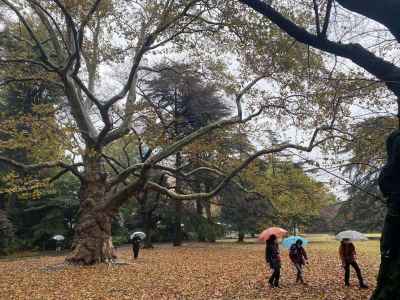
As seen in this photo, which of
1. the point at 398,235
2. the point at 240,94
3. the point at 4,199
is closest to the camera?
the point at 398,235

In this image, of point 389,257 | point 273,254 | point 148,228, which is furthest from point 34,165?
point 148,228

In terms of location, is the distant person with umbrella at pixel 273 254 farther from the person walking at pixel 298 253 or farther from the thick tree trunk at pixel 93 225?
the thick tree trunk at pixel 93 225

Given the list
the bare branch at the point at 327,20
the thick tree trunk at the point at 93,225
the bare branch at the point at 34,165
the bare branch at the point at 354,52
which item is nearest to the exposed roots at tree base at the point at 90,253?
the thick tree trunk at the point at 93,225

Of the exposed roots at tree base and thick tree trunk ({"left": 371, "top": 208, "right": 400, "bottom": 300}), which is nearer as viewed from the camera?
thick tree trunk ({"left": 371, "top": 208, "right": 400, "bottom": 300})

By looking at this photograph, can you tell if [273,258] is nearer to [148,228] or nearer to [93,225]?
[93,225]

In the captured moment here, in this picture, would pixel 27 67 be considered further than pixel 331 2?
Yes

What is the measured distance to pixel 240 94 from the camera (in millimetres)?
16719

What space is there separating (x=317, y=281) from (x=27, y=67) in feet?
50.6

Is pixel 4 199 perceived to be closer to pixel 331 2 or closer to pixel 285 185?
pixel 285 185

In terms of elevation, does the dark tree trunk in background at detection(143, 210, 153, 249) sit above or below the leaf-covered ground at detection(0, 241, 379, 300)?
above

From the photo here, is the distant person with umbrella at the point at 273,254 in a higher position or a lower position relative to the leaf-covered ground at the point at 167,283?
higher

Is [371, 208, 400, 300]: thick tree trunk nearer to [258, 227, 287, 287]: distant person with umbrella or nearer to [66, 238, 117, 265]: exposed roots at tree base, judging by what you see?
[258, 227, 287, 287]: distant person with umbrella

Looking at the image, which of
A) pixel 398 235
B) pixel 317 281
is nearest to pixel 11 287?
pixel 317 281

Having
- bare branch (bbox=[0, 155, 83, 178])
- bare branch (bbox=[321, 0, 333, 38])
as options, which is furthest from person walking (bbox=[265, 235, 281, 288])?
bare branch (bbox=[0, 155, 83, 178])
